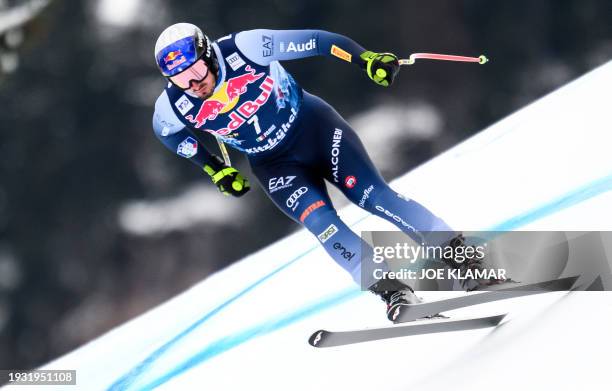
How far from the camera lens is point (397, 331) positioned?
326cm

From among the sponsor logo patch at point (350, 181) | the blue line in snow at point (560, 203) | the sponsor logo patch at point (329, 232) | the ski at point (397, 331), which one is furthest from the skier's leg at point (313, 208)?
the blue line in snow at point (560, 203)

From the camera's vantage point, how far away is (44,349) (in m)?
10.1

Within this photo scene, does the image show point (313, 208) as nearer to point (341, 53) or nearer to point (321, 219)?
point (321, 219)

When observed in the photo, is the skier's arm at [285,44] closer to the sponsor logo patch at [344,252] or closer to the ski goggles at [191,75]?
the ski goggles at [191,75]

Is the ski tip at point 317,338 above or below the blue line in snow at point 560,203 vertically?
below

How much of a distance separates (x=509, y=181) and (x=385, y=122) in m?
4.90

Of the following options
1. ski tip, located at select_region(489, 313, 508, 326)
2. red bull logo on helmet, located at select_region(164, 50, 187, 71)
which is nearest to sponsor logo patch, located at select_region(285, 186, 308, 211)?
red bull logo on helmet, located at select_region(164, 50, 187, 71)

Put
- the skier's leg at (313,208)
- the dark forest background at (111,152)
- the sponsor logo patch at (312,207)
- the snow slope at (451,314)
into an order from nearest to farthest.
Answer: the snow slope at (451,314) → the skier's leg at (313,208) → the sponsor logo patch at (312,207) → the dark forest background at (111,152)

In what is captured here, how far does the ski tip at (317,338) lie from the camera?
11.3 ft

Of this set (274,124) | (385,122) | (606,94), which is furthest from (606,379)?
(385,122)

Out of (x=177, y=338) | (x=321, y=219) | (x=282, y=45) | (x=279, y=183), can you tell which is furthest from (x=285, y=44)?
(x=177, y=338)

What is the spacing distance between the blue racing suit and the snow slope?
0.43 metres

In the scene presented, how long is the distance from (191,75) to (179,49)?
4.7 inches

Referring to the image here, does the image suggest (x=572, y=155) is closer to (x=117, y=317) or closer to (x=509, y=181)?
(x=509, y=181)
